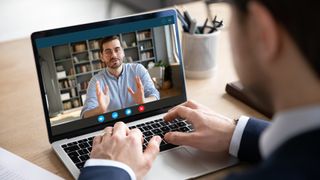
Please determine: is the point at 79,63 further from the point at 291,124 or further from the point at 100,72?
the point at 291,124

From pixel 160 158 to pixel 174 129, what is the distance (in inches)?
4.9

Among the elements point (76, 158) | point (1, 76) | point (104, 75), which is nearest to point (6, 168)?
point (76, 158)

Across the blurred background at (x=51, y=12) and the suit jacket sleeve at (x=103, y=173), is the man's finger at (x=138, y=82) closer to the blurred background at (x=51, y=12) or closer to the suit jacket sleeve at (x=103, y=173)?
the suit jacket sleeve at (x=103, y=173)

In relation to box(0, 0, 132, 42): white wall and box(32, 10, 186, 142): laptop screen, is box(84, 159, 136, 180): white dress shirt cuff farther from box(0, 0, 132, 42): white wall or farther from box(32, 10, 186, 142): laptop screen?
box(0, 0, 132, 42): white wall

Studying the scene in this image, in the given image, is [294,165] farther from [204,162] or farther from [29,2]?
[29,2]

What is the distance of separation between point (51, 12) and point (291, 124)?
3.12 m

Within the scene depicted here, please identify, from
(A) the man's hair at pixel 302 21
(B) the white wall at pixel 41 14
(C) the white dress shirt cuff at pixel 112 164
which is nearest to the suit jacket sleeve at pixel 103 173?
(C) the white dress shirt cuff at pixel 112 164

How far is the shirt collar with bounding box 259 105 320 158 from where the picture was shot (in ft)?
1.89

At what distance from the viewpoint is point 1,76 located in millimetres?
1475

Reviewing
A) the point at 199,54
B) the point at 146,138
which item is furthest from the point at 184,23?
the point at 146,138

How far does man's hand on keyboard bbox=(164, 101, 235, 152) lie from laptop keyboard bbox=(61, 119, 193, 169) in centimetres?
4

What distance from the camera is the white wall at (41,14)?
333cm

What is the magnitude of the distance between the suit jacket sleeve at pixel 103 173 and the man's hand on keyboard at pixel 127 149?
0.03 meters

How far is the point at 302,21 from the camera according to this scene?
545mm
